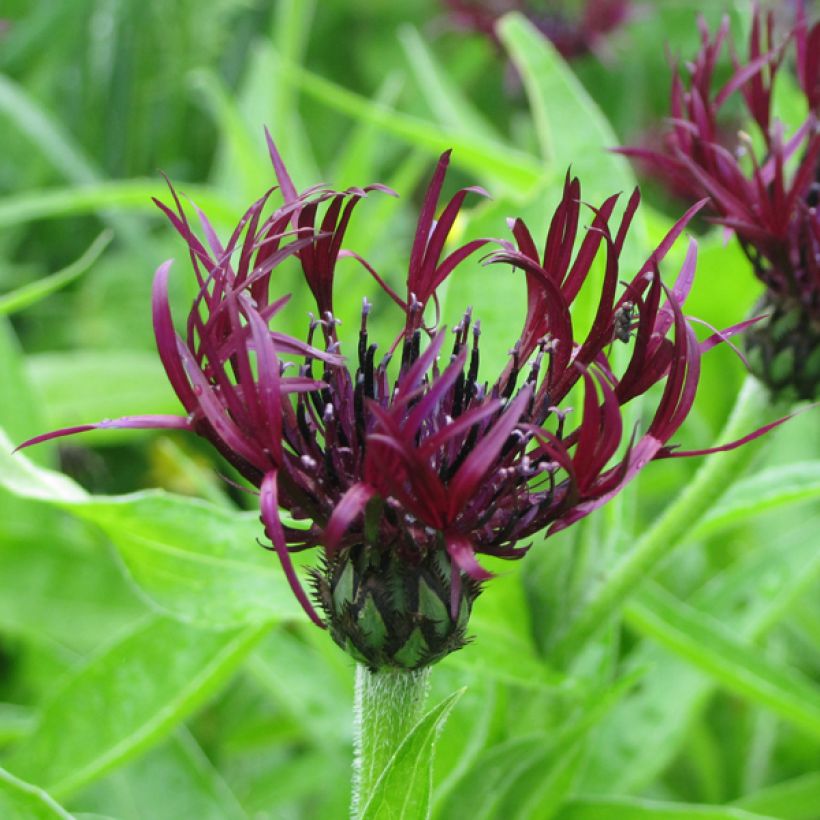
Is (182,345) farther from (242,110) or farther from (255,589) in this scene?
(242,110)

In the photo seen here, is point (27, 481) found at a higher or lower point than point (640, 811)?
higher

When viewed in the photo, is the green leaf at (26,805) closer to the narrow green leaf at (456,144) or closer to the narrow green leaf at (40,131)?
the narrow green leaf at (456,144)

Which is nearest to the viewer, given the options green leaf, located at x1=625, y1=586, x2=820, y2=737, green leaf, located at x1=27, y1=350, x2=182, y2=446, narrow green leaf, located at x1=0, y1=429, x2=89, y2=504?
narrow green leaf, located at x1=0, y1=429, x2=89, y2=504

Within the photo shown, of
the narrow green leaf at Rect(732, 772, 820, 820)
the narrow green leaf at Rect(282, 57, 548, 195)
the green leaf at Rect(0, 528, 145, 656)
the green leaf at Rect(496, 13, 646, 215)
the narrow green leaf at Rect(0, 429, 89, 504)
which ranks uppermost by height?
the green leaf at Rect(496, 13, 646, 215)

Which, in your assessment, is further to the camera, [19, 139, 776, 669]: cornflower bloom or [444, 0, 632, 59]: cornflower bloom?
[444, 0, 632, 59]: cornflower bloom

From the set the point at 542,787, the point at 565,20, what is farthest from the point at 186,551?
the point at 565,20

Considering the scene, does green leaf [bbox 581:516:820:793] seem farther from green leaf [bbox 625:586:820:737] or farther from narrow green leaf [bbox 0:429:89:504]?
narrow green leaf [bbox 0:429:89:504]

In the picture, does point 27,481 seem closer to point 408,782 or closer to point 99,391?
point 408,782

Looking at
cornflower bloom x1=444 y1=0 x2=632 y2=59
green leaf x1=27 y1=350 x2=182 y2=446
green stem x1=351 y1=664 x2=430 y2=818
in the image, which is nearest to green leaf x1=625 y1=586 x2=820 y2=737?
green stem x1=351 y1=664 x2=430 y2=818
